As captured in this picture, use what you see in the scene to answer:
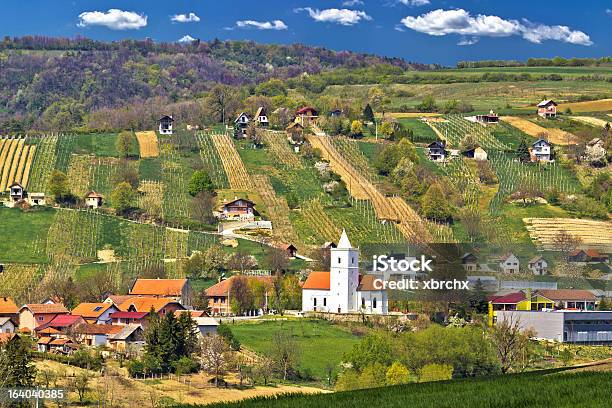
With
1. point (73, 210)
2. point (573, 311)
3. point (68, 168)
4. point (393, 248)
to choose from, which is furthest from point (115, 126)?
point (573, 311)

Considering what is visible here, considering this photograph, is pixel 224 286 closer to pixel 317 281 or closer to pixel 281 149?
pixel 317 281

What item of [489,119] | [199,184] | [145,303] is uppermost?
[489,119]

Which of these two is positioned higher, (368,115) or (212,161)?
(368,115)

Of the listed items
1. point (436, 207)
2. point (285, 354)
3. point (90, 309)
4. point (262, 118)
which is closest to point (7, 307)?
point (90, 309)

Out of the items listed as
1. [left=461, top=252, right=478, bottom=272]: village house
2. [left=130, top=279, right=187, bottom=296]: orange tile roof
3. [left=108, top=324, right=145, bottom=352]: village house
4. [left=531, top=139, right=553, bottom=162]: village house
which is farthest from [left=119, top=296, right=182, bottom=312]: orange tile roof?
[left=531, top=139, right=553, bottom=162]: village house

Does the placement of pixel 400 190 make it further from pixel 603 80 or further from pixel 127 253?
pixel 603 80

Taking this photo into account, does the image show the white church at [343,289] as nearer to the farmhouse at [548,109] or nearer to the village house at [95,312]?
the village house at [95,312]

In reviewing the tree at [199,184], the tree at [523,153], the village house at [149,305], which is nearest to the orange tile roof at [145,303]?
the village house at [149,305]
